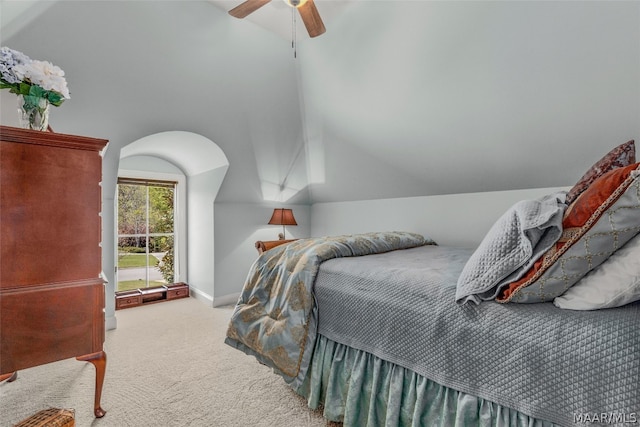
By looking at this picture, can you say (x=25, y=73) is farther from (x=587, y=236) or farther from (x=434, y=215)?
(x=434, y=215)

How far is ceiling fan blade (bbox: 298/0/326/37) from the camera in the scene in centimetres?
193

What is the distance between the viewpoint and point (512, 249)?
1080 millimetres

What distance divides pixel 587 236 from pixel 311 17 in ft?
6.33

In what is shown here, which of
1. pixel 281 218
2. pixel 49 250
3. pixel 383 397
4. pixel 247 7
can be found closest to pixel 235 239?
pixel 281 218

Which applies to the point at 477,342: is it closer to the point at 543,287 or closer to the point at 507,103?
the point at 543,287

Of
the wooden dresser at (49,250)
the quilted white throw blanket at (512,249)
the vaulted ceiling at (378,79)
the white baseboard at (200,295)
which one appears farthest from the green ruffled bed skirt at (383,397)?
the white baseboard at (200,295)

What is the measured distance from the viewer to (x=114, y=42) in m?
2.20

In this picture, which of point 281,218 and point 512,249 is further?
point 281,218

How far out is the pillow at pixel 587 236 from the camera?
0.91 m

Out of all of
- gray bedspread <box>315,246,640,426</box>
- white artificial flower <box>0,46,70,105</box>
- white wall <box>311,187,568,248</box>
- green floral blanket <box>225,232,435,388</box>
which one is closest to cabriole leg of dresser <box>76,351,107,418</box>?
green floral blanket <box>225,232,435,388</box>

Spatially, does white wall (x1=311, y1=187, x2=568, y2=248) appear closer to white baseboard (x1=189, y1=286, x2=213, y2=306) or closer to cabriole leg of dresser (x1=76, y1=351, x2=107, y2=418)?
white baseboard (x1=189, y1=286, x2=213, y2=306)

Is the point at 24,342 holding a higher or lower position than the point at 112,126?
lower

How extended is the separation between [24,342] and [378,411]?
5.34 ft

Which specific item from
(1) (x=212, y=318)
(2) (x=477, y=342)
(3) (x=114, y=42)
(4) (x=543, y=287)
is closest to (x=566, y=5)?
(4) (x=543, y=287)
